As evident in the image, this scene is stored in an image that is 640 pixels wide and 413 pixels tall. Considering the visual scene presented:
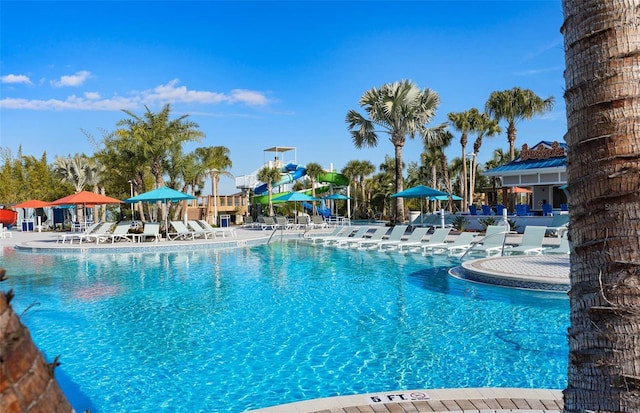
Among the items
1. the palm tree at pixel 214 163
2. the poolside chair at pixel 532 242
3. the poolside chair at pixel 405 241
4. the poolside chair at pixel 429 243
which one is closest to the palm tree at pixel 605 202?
the poolside chair at pixel 532 242

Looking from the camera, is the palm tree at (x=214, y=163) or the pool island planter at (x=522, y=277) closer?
the pool island planter at (x=522, y=277)

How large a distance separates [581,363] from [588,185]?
601 millimetres

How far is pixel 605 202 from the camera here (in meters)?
1.50

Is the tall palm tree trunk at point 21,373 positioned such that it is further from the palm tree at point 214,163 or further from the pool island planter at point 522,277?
the palm tree at point 214,163

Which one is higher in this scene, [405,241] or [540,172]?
[540,172]

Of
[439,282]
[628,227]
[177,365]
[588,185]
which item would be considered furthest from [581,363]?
[439,282]

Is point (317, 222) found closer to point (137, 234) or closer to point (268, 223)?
point (268, 223)

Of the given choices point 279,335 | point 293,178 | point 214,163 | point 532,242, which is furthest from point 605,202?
point 293,178

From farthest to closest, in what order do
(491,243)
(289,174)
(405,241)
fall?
1. (289,174)
2. (405,241)
3. (491,243)

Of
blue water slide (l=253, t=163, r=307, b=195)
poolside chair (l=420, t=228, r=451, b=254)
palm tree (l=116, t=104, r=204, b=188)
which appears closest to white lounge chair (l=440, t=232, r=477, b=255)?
poolside chair (l=420, t=228, r=451, b=254)

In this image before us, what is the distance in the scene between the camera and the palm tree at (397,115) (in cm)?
2333

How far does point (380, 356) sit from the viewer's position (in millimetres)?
6297

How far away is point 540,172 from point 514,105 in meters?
8.65

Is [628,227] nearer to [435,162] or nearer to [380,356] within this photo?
[380,356]
